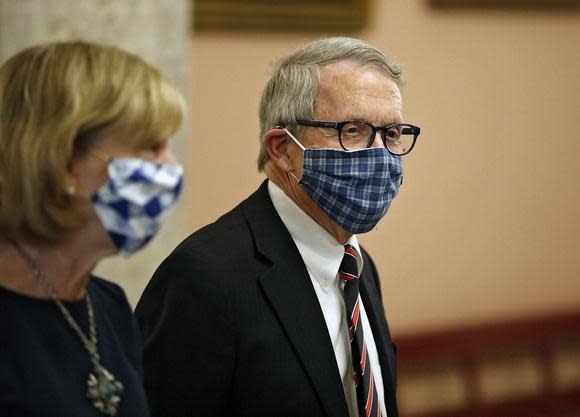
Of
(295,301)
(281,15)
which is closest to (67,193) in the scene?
(295,301)

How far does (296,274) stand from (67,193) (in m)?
0.75

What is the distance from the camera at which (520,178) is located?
4340 mm

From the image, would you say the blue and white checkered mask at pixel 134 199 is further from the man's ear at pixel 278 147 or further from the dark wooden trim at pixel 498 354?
the dark wooden trim at pixel 498 354

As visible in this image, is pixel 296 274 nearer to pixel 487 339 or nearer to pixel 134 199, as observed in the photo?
pixel 134 199

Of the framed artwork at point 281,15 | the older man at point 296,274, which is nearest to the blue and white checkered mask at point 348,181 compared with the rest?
the older man at point 296,274

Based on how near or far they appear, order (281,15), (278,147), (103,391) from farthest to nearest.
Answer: (281,15), (278,147), (103,391)

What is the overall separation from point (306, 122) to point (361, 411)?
2.16 ft

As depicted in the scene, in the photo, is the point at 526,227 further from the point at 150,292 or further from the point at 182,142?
the point at 150,292

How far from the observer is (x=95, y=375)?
147 centimetres

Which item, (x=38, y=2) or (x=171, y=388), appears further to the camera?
(x=38, y=2)

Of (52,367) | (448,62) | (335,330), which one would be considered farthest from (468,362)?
(52,367)

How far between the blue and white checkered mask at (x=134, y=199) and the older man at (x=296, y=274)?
46 centimetres

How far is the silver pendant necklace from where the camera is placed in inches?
55.9

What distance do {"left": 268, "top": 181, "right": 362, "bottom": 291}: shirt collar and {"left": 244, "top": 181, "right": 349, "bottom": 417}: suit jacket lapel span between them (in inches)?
0.9
